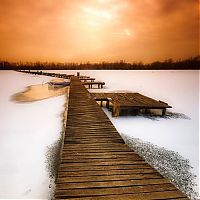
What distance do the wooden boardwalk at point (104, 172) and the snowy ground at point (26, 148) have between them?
2.55ft

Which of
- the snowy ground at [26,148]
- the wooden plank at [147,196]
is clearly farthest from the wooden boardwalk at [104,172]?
the snowy ground at [26,148]

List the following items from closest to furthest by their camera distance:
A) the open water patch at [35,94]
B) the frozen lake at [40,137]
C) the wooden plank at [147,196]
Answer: the wooden plank at [147,196] < the frozen lake at [40,137] < the open water patch at [35,94]

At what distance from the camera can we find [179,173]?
4270mm

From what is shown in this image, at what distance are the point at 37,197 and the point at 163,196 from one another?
6.38 ft

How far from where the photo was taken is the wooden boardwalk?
2559mm

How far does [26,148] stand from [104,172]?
116 inches

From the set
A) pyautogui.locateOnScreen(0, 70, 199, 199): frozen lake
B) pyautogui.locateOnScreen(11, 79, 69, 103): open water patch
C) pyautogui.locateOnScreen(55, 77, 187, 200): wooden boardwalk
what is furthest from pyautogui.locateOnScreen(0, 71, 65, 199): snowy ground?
pyautogui.locateOnScreen(11, 79, 69, 103): open water patch

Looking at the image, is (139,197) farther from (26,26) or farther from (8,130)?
(26,26)

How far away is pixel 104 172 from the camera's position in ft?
10.0

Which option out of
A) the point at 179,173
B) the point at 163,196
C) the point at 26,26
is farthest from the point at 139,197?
the point at 26,26

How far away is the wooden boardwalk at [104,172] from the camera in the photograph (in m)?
2.56

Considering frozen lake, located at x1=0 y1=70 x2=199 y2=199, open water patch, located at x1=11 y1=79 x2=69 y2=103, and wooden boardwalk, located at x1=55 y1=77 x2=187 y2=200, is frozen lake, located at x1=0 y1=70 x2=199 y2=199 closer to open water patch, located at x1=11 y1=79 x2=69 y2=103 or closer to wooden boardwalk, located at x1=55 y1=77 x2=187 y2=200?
wooden boardwalk, located at x1=55 y1=77 x2=187 y2=200

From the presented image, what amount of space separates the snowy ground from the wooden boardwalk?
2.55 ft

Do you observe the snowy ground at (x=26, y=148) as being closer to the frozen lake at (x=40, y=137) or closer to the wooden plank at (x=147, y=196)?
the frozen lake at (x=40, y=137)
